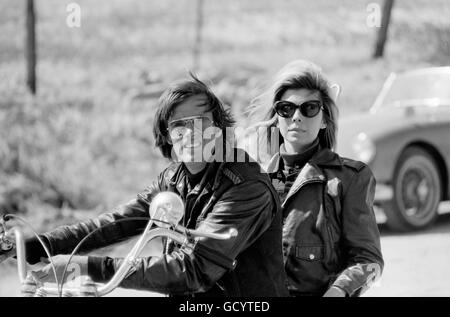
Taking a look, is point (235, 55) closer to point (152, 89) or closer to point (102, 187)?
point (152, 89)

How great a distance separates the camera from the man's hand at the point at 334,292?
2711 millimetres

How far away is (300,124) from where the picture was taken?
10.2ft

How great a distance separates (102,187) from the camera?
8.08m

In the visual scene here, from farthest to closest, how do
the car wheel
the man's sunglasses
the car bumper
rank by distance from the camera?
1. the car wheel
2. the car bumper
3. the man's sunglasses

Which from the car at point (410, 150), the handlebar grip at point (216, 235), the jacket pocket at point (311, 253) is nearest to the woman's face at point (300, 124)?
the jacket pocket at point (311, 253)

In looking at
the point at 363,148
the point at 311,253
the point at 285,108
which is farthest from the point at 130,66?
the point at 311,253

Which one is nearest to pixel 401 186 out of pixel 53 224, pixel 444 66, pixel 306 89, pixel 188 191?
pixel 444 66

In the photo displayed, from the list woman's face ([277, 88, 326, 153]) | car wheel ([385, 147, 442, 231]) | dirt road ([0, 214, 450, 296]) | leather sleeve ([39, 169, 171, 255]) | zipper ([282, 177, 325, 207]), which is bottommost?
dirt road ([0, 214, 450, 296])

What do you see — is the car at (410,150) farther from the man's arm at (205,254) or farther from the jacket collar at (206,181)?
the man's arm at (205,254)

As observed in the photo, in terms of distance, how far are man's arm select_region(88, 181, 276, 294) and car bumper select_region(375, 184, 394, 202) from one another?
15.6 ft

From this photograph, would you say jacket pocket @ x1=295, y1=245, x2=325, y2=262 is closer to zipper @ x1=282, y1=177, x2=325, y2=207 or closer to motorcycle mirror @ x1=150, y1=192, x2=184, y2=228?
zipper @ x1=282, y1=177, x2=325, y2=207

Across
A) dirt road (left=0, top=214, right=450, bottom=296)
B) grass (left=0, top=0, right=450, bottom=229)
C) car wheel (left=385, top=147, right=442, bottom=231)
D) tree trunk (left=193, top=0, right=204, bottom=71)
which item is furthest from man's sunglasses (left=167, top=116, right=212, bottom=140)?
tree trunk (left=193, top=0, right=204, bottom=71)

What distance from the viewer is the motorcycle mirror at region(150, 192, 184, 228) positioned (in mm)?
2166

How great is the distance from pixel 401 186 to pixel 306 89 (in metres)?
4.46
